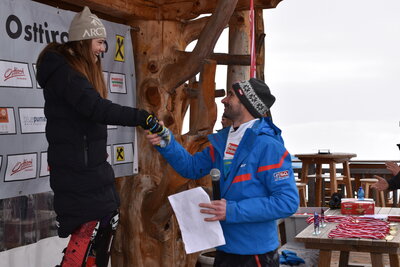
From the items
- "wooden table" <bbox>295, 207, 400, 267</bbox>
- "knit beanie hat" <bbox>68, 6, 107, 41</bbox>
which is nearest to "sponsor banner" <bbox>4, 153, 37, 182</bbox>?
"knit beanie hat" <bbox>68, 6, 107, 41</bbox>

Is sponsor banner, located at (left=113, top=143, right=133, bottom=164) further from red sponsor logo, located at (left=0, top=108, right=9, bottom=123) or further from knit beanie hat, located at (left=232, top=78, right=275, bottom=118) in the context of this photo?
knit beanie hat, located at (left=232, top=78, right=275, bottom=118)

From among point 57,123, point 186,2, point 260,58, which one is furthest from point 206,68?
point 57,123

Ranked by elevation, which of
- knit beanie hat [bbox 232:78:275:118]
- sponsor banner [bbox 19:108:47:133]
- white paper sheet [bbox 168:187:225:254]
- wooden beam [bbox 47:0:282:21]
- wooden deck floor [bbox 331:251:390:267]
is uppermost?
wooden beam [bbox 47:0:282:21]

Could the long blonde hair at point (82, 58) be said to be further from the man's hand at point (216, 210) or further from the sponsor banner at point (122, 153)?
the sponsor banner at point (122, 153)

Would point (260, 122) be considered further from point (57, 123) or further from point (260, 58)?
point (260, 58)

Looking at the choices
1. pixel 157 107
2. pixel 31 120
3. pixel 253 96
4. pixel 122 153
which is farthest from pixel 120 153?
pixel 253 96

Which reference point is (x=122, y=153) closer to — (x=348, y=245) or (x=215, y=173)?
(x=348, y=245)

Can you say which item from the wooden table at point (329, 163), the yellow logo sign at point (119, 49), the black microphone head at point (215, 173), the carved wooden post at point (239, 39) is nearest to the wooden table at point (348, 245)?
the black microphone head at point (215, 173)

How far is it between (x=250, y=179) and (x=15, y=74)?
1780mm

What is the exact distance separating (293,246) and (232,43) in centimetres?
238

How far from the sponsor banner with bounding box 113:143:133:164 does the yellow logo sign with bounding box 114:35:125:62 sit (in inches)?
28.9

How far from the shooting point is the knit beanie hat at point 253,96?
3.26 metres

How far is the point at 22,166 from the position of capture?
390 centimetres

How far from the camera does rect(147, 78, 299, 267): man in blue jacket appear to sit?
297 cm
